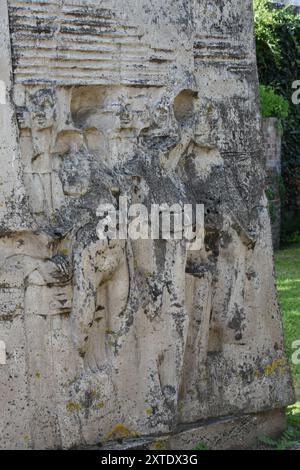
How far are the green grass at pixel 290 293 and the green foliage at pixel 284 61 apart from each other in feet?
4.06

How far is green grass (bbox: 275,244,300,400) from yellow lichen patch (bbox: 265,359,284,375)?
0.93m

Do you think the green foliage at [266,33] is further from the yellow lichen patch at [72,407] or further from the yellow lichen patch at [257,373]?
the yellow lichen patch at [72,407]

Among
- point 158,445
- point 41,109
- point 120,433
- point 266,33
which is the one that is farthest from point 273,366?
point 266,33

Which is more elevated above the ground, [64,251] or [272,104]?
[272,104]

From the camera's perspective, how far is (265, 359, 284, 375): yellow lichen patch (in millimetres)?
5246

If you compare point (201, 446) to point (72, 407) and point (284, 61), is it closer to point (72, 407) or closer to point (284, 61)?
point (72, 407)

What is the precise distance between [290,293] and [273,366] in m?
4.59

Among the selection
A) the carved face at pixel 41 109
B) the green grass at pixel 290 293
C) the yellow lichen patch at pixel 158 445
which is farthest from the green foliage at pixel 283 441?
the carved face at pixel 41 109

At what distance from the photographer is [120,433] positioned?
460 centimetres

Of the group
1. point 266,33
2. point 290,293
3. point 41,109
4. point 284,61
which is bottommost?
point 290,293

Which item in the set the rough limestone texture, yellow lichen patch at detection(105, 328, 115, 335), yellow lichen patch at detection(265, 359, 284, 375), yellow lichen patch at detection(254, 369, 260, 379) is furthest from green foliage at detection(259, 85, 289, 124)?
yellow lichen patch at detection(105, 328, 115, 335)

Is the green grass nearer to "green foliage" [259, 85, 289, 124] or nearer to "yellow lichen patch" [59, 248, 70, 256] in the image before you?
"green foliage" [259, 85, 289, 124]

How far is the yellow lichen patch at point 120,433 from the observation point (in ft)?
15.0

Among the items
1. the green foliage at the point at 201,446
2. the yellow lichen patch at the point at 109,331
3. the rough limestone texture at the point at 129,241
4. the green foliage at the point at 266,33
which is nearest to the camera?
the rough limestone texture at the point at 129,241
